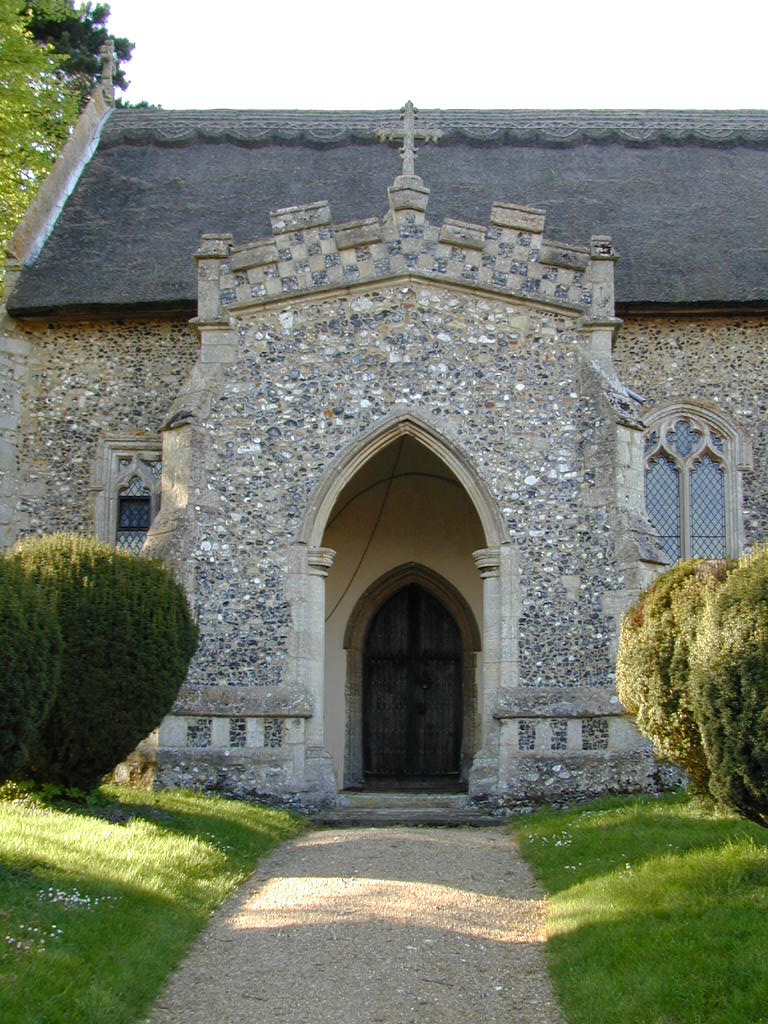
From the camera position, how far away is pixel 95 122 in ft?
68.4

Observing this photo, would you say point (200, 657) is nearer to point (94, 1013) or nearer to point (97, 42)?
point (94, 1013)

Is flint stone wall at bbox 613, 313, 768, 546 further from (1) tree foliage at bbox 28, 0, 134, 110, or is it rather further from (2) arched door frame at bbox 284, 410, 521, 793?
(1) tree foliage at bbox 28, 0, 134, 110

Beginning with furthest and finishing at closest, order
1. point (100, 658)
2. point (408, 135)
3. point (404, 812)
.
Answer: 1. point (408, 135)
2. point (404, 812)
3. point (100, 658)

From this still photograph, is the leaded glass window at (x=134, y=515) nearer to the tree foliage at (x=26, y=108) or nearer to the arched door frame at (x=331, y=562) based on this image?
the arched door frame at (x=331, y=562)

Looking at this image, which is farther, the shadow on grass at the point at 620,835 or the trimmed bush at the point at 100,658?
the trimmed bush at the point at 100,658

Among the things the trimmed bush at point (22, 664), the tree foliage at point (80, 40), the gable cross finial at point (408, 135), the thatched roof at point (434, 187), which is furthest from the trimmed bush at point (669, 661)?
the tree foliage at point (80, 40)

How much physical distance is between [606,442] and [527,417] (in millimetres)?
888

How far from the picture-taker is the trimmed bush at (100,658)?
435 inches

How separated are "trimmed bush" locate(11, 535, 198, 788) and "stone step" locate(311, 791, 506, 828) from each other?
233 cm

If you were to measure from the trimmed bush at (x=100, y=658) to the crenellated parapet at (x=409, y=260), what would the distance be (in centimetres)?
375

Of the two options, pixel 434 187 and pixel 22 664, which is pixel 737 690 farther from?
pixel 434 187

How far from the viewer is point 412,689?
1742 cm

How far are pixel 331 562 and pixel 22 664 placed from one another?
5.41 meters

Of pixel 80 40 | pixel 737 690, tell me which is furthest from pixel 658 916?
pixel 80 40
